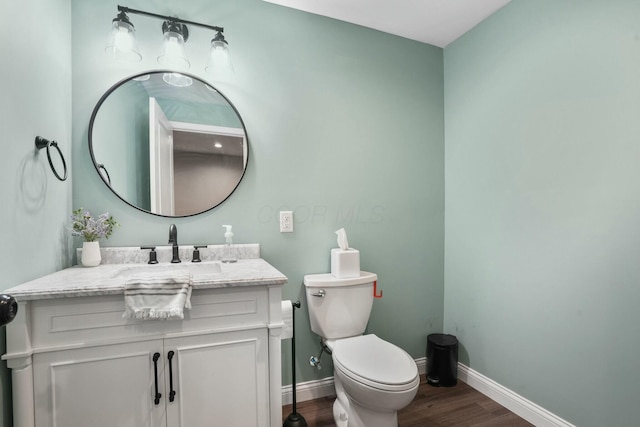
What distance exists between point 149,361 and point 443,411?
1.66 metres

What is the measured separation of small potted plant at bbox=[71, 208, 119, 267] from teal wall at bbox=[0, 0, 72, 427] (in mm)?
80

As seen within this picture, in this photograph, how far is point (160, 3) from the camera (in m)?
1.66

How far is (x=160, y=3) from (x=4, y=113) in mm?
1017

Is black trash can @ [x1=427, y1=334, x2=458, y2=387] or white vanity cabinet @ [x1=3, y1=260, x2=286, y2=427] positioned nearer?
white vanity cabinet @ [x1=3, y1=260, x2=286, y2=427]

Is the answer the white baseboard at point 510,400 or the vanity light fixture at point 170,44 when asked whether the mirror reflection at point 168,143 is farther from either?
the white baseboard at point 510,400

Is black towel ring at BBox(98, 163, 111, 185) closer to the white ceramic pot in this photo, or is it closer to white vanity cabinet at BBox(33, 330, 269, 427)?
the white ceramic pot

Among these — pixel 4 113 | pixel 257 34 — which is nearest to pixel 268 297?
pixel 4 113

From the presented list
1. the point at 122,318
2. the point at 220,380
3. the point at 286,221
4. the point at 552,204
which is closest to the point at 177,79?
the point at 286,221

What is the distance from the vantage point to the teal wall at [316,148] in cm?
162

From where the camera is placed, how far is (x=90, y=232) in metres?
1.46

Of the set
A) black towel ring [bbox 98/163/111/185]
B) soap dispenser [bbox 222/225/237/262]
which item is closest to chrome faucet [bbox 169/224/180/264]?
soap dispenser [bbox 222/225/237/262]

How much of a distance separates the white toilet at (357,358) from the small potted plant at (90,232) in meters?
→ 1.09

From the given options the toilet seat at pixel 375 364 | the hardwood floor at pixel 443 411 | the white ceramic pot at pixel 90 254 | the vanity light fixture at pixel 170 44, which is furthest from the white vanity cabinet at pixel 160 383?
the vanity light fixture at pixel 170 44

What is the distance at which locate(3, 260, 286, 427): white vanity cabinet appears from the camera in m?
1.05
